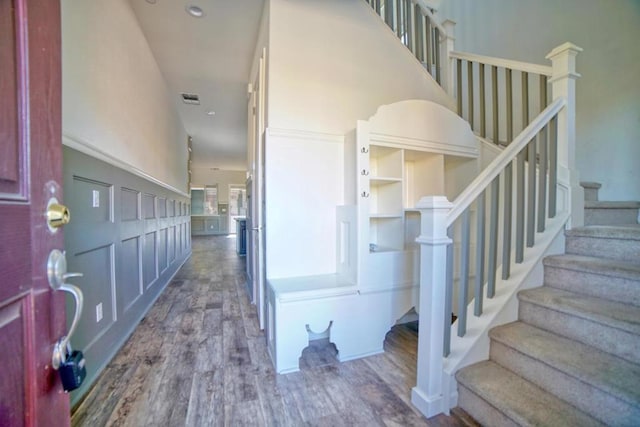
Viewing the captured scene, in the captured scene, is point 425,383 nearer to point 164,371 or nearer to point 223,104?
point 164,371

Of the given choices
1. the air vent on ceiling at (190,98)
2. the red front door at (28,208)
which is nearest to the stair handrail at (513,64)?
the red front door at (28,208)

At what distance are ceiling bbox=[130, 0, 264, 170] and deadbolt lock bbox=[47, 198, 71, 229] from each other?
252 cm

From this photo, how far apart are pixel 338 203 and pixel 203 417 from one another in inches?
63.3

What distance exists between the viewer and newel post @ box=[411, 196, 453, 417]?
137 centimetres

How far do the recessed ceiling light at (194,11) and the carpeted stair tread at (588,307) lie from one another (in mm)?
3284

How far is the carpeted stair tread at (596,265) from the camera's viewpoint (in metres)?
1.30

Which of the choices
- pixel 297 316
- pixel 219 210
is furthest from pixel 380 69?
pixel 219 210

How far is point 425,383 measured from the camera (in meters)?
1.41

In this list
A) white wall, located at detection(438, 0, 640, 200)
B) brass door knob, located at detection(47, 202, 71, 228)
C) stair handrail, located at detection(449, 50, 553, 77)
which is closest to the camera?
brass door knob, located at detection(47, 202, 71, 228)

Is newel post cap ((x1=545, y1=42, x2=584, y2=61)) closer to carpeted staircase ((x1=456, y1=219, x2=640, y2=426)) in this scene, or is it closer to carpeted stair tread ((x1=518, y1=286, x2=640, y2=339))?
carpeted staircase ((x1=456, y1=219, x2=640, y2=426))

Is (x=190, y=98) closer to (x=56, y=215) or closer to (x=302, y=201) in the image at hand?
(x=302, y=201)

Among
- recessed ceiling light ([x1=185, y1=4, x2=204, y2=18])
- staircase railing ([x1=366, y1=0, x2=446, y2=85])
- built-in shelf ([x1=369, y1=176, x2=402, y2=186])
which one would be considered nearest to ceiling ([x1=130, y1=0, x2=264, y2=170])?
recessed ceiling light ([x1=185, y1=4, x2=204, y2=18])

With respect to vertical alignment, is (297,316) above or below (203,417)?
above

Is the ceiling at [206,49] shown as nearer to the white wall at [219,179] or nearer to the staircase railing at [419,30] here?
the staircase railing at [419,30]
